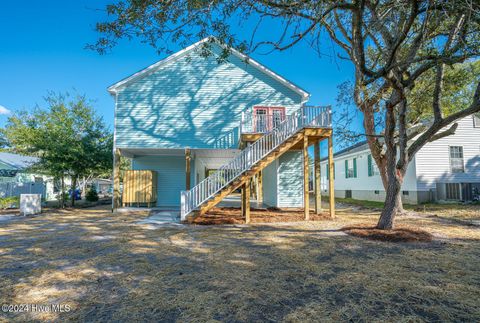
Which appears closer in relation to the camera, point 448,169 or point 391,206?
point 391,206

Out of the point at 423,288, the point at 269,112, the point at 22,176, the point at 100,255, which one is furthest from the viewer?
the point at 22,176

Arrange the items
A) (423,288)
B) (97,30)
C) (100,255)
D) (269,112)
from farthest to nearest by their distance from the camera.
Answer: (269,112) < (97,30) < (100,255) < (423,288)

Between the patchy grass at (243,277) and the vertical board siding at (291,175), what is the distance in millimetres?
6494

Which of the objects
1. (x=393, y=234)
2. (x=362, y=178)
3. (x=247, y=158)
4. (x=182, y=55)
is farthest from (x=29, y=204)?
(x=362, y=178)

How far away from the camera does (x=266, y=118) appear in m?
11.9

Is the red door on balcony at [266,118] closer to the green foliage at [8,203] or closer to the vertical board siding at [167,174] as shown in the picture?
the vertical board siding at [167,174]

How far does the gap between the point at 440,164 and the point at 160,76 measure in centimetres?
1605

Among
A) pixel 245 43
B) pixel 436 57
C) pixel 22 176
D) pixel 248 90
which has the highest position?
pixel 248 90

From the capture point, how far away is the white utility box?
11.4 m

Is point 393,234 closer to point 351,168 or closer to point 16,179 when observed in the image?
point 351,168

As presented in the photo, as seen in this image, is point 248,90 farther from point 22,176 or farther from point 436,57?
point 22,176

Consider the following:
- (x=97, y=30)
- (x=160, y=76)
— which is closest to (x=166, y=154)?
(x=160, y=76)

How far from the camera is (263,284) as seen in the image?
348 centimetres

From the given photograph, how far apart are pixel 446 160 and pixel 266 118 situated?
433 inches
